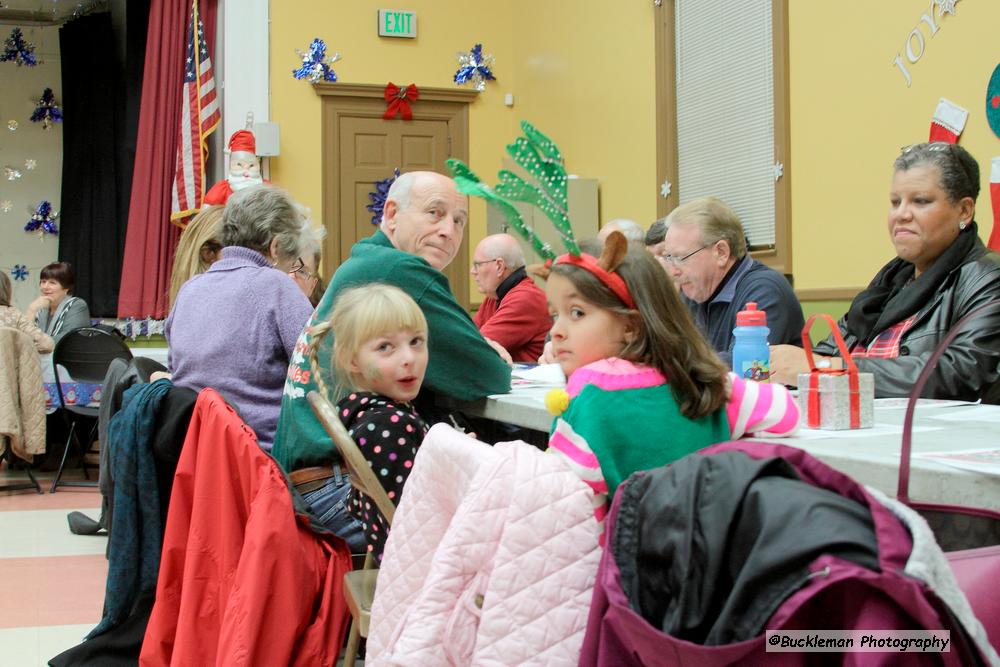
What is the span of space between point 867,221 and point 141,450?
3.21m

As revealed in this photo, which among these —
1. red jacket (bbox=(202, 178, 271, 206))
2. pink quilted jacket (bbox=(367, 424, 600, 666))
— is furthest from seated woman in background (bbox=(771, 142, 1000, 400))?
red jacket (bbox=(202, 178, 271, 206))

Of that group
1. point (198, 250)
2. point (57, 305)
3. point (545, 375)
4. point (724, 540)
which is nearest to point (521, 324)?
point (545, 375)

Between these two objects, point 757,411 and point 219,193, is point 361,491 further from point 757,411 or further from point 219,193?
point 219,193

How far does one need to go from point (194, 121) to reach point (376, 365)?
578 cm

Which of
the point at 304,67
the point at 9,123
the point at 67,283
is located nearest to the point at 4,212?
the point at 9,123

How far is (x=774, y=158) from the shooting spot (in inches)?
192

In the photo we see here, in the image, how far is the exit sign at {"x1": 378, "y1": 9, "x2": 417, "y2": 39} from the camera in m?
7.79

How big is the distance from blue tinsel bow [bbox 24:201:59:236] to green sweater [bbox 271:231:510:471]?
7.11 metres

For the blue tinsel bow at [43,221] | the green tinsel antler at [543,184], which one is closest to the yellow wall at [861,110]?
the green tinsel antler at [543,184]

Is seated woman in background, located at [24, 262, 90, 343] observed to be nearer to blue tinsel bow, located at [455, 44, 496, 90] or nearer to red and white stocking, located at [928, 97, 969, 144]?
blue tinsel bow, located at [455, 44, 496, 90]

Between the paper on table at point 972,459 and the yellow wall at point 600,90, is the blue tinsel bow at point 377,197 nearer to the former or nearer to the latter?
the yellow wall at point 600,90

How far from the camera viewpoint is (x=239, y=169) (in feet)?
23.0

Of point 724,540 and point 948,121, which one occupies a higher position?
point 948,121

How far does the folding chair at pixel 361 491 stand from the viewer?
176cm
